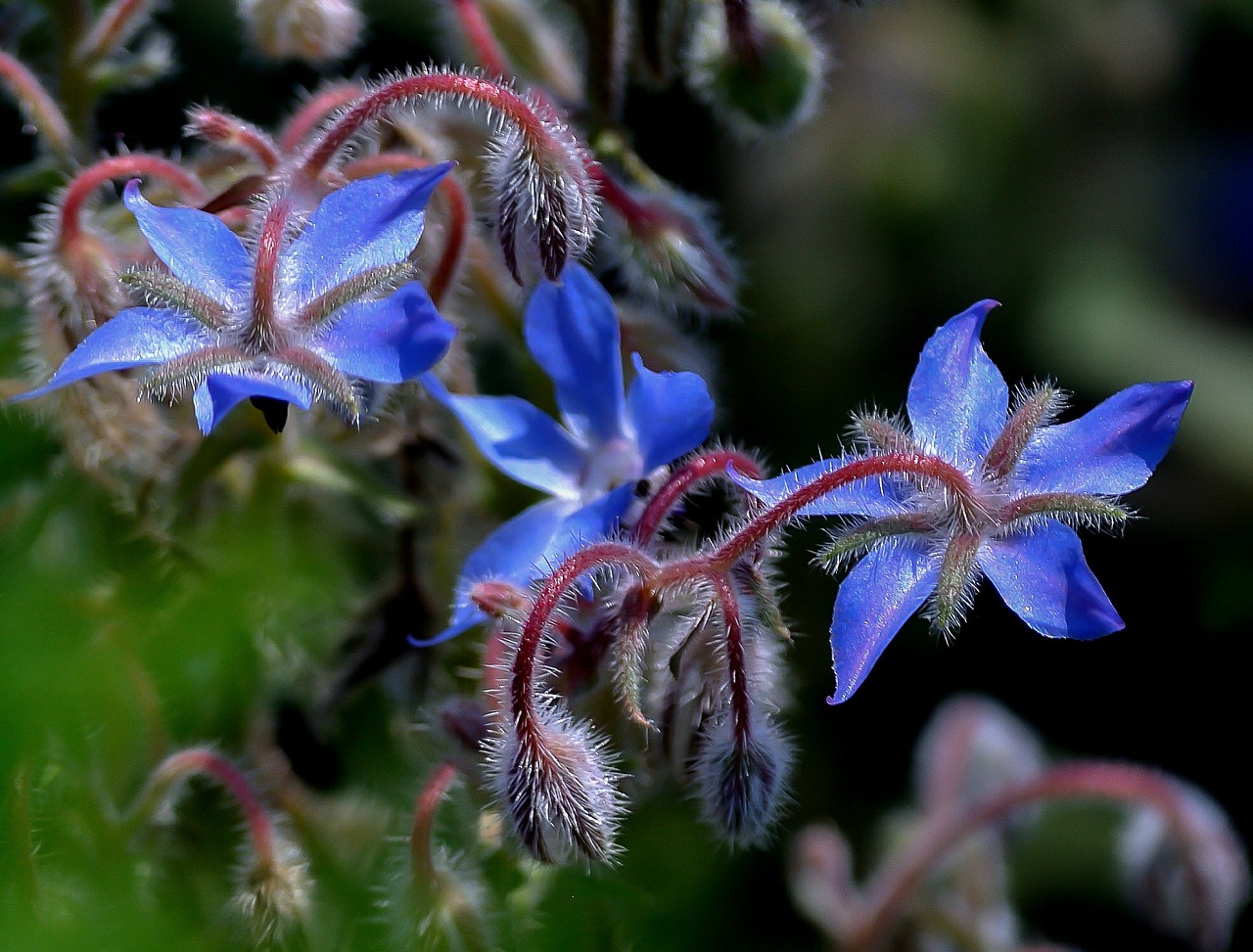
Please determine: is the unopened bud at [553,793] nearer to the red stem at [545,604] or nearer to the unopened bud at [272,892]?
the red stem at [545,604]

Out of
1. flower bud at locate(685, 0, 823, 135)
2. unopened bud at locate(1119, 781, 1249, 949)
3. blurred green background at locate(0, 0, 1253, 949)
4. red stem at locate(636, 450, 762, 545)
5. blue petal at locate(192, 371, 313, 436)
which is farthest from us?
blurred green background at locate(0, 0, 1253, 949)

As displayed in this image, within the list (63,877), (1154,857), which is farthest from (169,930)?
(1154,857)

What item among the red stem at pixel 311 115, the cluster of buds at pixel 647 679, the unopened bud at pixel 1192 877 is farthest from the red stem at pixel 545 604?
the unopened bud at pixel 1192 877

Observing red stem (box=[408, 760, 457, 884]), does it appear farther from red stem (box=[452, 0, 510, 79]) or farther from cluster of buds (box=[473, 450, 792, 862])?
red stem (box=[452, 0, 510, 79])


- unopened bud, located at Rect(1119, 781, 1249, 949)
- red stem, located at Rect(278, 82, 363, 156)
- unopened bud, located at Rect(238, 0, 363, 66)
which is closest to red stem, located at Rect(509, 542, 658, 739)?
red stem, located at Rect(278, 82, 363, 156)

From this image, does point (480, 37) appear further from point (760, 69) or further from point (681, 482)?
point (681, 482)

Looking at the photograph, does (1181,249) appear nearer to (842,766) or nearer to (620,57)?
(842,766)

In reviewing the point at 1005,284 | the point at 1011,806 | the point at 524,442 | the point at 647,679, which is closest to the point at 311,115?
the point at 524,442
